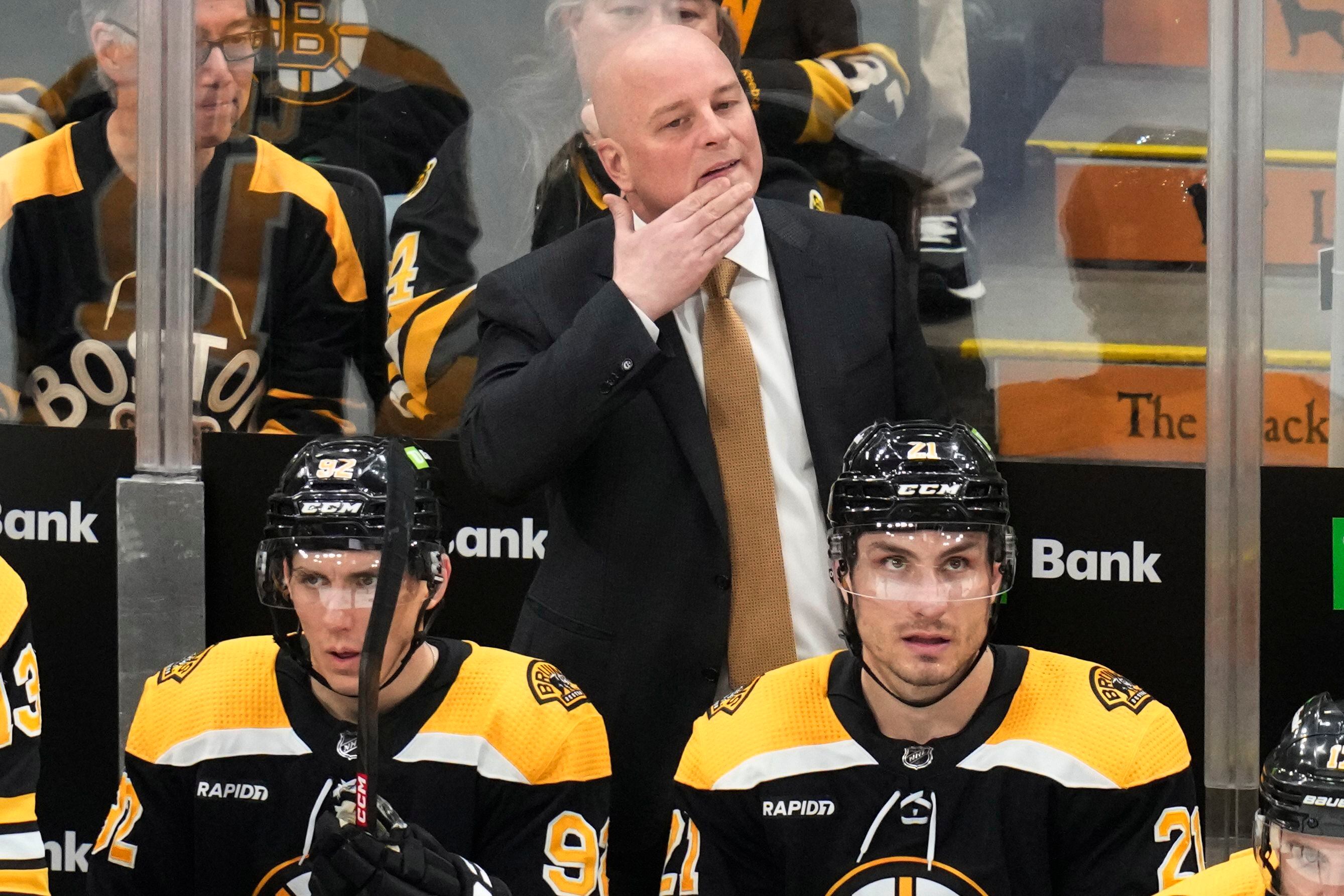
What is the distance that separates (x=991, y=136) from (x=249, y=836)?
1.77 m

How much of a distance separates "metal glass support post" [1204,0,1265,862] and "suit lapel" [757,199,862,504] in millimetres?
797

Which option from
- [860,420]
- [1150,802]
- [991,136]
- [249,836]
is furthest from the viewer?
[991,136]

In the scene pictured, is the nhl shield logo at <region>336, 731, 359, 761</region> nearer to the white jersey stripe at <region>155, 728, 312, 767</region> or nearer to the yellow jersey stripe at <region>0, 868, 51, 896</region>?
the white jersey stripe at <region>155, 728, 312, 767</region>

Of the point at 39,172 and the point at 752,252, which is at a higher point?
the point at 39,172

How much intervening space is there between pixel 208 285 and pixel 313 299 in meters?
0.19

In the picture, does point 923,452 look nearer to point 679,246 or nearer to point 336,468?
point 679,246

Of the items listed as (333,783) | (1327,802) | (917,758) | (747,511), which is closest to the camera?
(1327,802)

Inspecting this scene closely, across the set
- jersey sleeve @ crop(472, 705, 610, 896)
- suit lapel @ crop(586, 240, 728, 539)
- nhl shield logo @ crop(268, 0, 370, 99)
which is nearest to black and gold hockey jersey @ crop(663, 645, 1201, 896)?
jersey sleeve @ crop(472, 705, 610, 896)

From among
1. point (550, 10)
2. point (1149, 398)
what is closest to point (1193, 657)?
point (1149, 398)

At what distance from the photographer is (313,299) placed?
3299 millimetres

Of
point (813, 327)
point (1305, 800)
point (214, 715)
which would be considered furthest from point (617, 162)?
point (1305, 800)

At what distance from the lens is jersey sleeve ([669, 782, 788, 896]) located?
7.35ft

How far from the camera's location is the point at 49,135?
10.9 feet

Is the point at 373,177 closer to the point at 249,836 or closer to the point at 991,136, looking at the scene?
the point at 991,136
